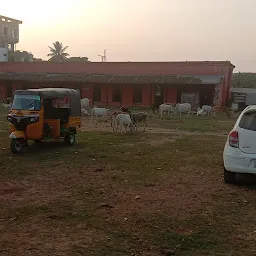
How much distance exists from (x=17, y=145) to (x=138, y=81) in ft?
74.9

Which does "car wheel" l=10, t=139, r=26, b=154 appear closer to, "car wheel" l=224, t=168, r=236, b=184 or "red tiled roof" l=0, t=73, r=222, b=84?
"car wheel" l=224, t=168, r=236, b=184

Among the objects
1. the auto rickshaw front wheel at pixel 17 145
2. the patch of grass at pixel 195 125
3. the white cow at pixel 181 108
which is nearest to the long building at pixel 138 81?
the white cow at pixel 181 108

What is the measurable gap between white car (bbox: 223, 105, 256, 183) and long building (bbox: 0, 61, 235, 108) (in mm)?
24284

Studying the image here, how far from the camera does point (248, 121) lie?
7402 millimetres

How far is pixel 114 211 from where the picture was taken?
19.4 ft

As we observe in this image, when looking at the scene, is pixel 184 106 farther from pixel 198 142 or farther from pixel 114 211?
pixel 114 211

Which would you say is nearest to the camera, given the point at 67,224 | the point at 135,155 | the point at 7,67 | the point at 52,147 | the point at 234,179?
the point at 67,224

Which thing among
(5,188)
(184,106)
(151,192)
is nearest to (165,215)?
(151,192)

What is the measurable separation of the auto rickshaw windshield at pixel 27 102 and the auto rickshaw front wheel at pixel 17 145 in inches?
39.4

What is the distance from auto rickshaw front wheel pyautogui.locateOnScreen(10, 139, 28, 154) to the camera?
10.9 metres

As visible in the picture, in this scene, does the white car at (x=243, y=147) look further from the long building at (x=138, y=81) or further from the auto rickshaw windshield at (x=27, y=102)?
the long building at (x=138, y=81)

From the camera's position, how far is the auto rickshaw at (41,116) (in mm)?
10953

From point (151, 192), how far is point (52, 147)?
20.1ft

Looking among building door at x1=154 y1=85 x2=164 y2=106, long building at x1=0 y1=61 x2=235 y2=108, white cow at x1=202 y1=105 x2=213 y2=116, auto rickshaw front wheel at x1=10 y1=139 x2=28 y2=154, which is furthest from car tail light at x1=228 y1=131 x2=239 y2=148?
building door at x1=154 y1=85 x2=164 y2=106
